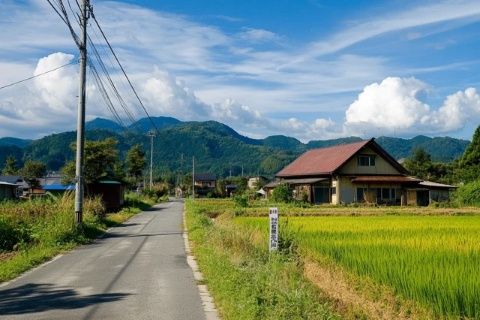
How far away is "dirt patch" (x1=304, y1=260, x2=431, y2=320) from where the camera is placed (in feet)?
20.3

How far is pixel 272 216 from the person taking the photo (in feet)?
34.0

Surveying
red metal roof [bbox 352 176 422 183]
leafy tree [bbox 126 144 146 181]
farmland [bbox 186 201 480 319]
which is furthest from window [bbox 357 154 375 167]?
leafy tree [bbox 126 144 146 181]

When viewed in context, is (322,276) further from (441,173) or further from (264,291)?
(441,173)

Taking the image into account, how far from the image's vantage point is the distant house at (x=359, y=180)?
41188 mm

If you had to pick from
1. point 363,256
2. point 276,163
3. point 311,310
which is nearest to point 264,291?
point 311,310

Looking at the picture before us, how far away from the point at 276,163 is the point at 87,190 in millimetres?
163791

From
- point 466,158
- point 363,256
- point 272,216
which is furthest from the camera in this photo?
point 466,158

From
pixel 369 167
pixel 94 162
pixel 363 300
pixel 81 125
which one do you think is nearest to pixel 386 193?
pixel 369 167

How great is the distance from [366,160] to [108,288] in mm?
36166

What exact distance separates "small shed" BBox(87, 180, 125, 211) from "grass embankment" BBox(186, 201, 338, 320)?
2355 cm

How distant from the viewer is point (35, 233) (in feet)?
50.7

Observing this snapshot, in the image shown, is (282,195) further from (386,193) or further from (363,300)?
(363,300)

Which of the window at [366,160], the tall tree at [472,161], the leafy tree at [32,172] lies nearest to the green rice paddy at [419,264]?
the window at [366,160]

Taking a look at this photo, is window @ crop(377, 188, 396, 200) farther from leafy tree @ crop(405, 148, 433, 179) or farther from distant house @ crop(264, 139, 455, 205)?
leafy tree @ crop(405, 148, 433, 179)
